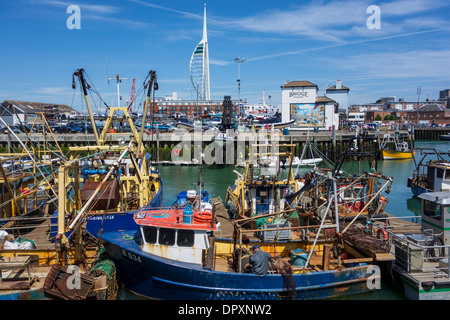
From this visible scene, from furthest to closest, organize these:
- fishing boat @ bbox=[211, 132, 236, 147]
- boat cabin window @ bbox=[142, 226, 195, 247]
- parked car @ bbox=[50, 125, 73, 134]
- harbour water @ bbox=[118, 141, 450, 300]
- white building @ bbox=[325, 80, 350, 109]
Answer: white building @ bbox=[325, 80, 350, 109] < parked car @ bbox=[50, 125, 73, 134] < fishing boat @ bbox=[211, 132, 236, 147] < harbour water @ bbox=[118, 141, 450, 300] < boat cabin window @ bbox=[142, 226, 195, 247]

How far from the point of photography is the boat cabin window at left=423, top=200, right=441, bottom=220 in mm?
11711

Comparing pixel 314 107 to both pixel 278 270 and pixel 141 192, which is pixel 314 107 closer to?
pixel 141 192

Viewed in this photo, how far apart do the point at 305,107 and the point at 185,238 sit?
52.6 m

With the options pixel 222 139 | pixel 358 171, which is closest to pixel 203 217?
pixel 358 171

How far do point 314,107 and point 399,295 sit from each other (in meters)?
50.7

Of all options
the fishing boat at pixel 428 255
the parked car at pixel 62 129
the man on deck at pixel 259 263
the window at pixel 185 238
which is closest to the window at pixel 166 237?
the window at pixel 185 238

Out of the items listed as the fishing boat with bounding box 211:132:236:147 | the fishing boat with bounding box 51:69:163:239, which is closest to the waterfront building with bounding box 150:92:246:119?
the fishing boat with bounding box 211:132:236:147

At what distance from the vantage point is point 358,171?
1296 inches

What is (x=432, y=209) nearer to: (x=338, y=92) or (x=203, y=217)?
(x=203, y=217)

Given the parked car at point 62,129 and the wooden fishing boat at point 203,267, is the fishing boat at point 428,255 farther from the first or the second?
the parked car at point 62,129

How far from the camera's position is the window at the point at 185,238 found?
11.0 m

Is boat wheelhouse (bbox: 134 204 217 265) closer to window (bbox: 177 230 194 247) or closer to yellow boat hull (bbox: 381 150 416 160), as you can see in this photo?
window (bbox: 177 230 194 247)

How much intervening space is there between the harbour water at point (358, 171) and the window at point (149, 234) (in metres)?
2.05

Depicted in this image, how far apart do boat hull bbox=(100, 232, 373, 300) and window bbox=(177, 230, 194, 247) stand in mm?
555
